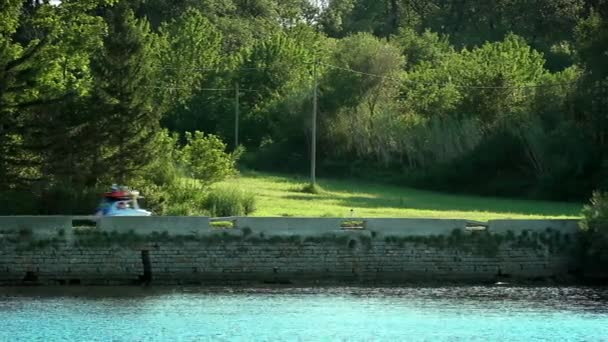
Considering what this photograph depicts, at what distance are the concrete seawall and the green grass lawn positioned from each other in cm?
599

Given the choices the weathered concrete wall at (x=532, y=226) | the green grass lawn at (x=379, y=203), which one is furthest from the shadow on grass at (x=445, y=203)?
the weathered concrete wall at (x=532, y=226)

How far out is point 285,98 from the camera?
78.1 meters

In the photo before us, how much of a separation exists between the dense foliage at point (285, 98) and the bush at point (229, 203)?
736 mm

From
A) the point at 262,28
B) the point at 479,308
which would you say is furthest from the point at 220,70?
the point at 479,308

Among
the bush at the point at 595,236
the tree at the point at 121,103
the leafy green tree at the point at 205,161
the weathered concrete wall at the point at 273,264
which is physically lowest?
the weathered concrete wall at the point at 273,264

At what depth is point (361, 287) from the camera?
35750mm

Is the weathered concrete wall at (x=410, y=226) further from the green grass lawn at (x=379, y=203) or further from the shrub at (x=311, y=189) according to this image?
the shrub at (x=311, y=189)

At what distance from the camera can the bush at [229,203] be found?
43.8 meters

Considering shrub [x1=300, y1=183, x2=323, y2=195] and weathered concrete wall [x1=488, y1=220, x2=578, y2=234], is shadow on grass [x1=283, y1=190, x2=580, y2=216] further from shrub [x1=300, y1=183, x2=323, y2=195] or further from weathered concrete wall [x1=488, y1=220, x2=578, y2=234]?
weathered concrete wall [x1=488, y1=220, x2=578, y2=234]

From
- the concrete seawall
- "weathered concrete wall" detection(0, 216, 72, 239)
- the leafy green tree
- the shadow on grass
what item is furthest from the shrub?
"weathered concrete wall" detection(0, 216, 72, 239)

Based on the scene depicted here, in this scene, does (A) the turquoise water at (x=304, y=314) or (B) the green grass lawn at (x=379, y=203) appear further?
(B) the green grass lawn at (x=379, y=203)

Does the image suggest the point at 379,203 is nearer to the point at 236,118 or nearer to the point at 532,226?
the point at 532,226

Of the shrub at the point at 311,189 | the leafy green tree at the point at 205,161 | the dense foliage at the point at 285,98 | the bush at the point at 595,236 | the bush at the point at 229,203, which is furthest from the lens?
the shrub at the point at 311,189

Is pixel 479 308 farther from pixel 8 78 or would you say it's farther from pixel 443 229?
pixel 8 78
